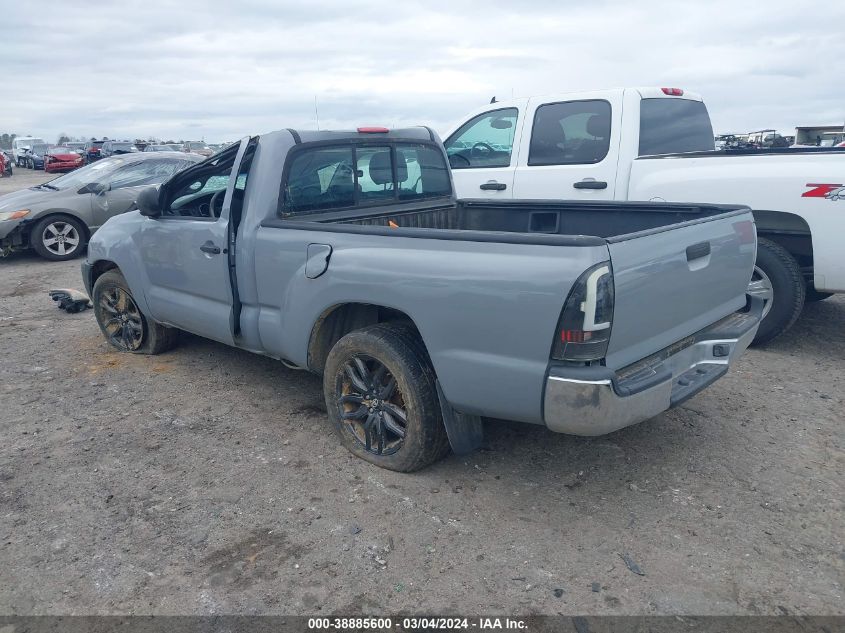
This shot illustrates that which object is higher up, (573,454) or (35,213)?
(35,213)

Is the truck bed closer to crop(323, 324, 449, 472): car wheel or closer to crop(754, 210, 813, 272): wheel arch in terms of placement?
crop(323, 324, 449, 472): car wheel

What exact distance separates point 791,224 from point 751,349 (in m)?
1.05

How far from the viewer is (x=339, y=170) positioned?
4.34 metres

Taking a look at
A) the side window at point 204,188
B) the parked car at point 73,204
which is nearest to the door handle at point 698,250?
the side window at point 204,188

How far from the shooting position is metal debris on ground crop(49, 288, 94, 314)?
23.5ft

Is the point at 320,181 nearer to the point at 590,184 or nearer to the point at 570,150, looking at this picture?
the point at 590,184

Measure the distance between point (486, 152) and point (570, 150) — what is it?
3.16ft

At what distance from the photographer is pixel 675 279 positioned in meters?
3.08

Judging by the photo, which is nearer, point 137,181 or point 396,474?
point 396,474

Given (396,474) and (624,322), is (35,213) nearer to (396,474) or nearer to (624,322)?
(396,474)

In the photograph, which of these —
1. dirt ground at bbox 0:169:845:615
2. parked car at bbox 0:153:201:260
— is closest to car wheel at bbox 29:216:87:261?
parked car at bbox 0:153:201:260

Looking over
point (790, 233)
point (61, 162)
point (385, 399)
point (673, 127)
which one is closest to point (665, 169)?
point (673, 127)

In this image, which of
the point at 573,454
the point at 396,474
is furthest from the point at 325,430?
the point at 573,454

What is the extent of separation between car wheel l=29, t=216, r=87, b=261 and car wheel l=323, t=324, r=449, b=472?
8185 millimetres
